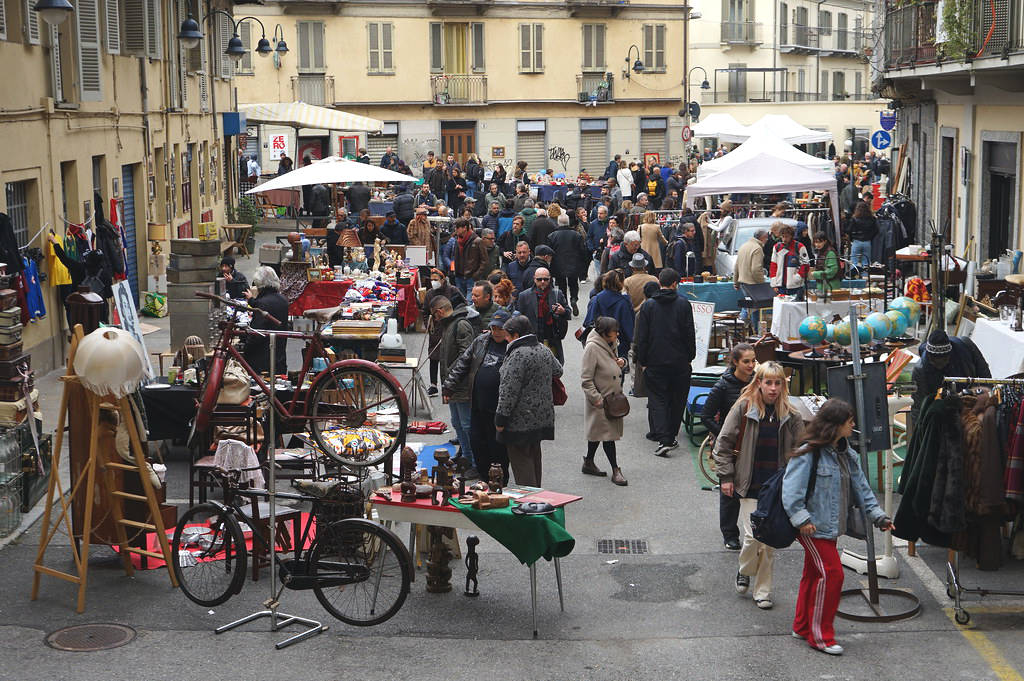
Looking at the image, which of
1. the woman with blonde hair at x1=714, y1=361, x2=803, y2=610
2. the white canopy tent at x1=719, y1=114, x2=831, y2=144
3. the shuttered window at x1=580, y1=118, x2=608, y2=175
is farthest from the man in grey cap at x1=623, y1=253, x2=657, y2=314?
the shuttered window at x1=580, y1=118, x2=608, y2=175

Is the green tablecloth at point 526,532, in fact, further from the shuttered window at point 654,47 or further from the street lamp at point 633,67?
the shuttered window at point 654,47

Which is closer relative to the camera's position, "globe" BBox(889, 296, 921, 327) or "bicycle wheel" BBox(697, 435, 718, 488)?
A: "bicycle wheel" BBox(697, 435, 718, 488)

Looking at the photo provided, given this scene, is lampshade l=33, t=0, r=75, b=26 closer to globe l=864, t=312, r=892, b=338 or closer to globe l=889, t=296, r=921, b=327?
globe l=864, t=312, r=892, b=338

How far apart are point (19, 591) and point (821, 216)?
66.2 feet

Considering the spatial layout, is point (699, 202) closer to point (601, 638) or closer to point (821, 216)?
point (821, 216)

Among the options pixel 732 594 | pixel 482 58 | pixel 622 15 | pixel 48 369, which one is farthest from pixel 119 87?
pixel 622 15

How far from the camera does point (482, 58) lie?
50406mm

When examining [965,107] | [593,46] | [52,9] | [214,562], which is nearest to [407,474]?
[214,562]

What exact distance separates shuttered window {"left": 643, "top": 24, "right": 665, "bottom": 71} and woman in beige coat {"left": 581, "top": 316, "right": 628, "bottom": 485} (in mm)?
42437

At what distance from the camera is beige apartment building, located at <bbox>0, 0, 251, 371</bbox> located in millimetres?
16328

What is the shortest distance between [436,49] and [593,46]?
6.40 m

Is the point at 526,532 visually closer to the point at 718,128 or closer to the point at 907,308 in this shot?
the point at 907,308

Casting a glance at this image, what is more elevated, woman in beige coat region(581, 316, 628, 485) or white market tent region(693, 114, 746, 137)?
white market tent region(693, 114, 746, 137)

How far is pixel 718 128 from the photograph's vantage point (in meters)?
35.5
